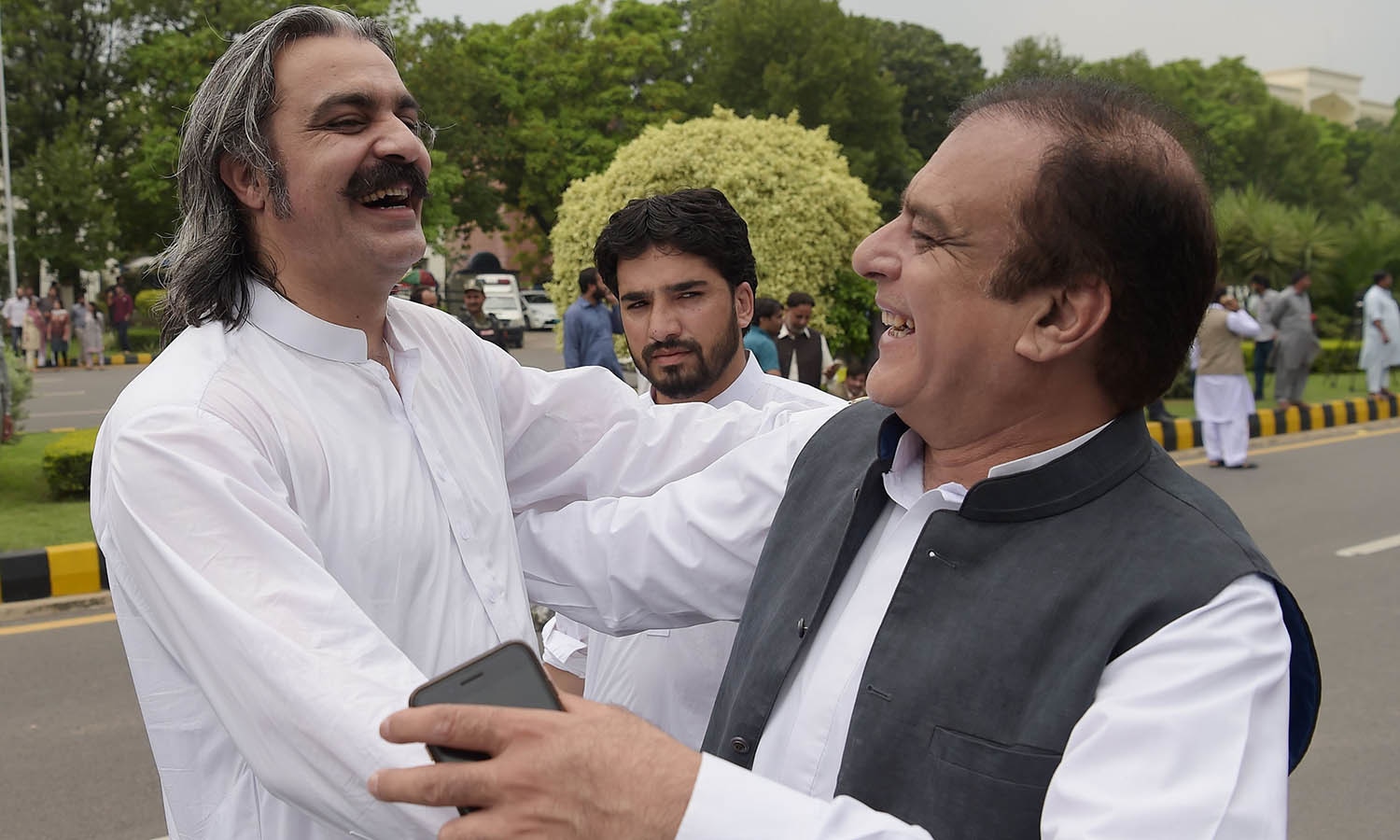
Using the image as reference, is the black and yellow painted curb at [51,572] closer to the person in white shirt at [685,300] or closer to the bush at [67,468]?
the bush at [67,468]

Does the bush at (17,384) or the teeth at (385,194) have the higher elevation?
the teeth at (385,194)

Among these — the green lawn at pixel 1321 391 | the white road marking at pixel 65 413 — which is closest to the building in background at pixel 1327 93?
the green lawn at pixel 1321 391

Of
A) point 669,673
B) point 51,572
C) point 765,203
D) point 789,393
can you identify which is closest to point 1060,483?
point 669,673

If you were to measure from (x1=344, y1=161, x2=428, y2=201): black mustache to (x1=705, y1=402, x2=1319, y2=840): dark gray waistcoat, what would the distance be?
0.88m

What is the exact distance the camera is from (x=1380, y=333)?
1444cm

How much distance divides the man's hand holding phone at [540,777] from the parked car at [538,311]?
1277 inches

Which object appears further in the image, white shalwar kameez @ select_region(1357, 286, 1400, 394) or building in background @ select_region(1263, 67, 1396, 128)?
building in background @ select_region(1263, 67, 1396, 128)

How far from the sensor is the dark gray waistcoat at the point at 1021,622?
4.02 ft

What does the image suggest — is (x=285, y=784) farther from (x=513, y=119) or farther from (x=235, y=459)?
(x=513, y=119)

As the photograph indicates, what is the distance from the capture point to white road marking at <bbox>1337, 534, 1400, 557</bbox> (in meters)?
7.61

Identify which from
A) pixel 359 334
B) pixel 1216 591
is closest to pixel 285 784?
pixel 359 334

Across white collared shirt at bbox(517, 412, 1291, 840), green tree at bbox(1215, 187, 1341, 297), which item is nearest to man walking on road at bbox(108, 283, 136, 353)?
green tree at bbox(1215, 187, 1341, 297)

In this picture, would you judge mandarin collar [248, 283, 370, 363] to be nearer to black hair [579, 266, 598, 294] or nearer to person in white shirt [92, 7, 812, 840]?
person in white shirt [92, 7, 812, 840]

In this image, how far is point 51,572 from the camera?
22.3ft
